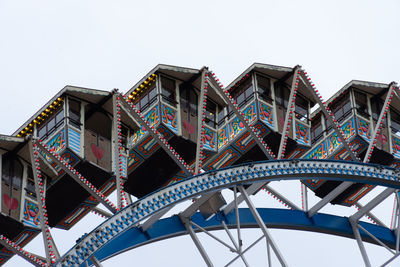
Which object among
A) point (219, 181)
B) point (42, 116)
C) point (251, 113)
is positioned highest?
point (42, 116)

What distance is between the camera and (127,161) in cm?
3347

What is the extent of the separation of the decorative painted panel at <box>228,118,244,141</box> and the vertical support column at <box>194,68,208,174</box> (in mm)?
1622

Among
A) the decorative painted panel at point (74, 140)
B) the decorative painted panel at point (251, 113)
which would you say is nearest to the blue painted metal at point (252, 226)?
the decorative painted panel at point (74, 140)

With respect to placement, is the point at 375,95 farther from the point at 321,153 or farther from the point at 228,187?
the point at 228,187

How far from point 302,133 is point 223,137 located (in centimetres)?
273

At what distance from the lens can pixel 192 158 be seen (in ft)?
114

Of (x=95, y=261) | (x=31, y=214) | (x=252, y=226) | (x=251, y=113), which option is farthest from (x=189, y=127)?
(x=95, y=261)

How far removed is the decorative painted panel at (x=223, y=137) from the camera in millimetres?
35188

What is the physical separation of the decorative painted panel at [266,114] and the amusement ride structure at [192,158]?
0.14 feet

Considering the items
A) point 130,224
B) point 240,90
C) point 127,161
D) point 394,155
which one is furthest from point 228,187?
point 394,155

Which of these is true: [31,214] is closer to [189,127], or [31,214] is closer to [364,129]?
[189,127]

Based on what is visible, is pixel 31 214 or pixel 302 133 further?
pixel 302 133

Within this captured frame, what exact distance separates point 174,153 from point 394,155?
8.76 m

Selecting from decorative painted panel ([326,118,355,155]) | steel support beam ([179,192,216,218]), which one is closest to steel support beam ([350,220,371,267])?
decorative painted panel ([326,118,355,155])
